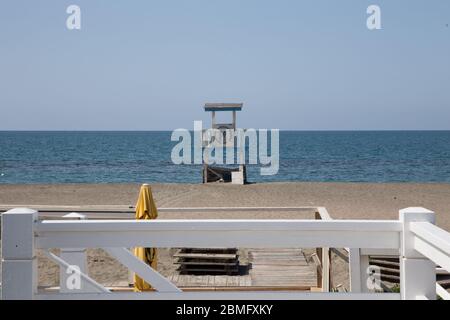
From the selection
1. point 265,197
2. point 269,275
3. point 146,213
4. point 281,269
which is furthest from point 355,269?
point 265,197

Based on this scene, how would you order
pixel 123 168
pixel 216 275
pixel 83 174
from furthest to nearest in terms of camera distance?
pixel 123 168, pixel 83 174, pixel 216 275

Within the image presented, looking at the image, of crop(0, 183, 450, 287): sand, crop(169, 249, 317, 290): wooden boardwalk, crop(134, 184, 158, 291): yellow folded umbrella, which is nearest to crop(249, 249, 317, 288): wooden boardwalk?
crop(169, 249, 317, 290): wooden boardwalk

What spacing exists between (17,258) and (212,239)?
0.78m

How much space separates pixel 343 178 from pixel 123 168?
68.9ft

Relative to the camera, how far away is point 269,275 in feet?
30.1

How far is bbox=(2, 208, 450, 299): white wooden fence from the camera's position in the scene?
2363 mm

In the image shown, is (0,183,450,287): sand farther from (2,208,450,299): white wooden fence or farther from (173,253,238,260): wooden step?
(2,208,450,299): white wooden fence

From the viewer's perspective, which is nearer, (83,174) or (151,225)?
(151,225)

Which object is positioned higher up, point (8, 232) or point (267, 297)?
point (8, 232)

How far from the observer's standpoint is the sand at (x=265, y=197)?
19877 millimetres
